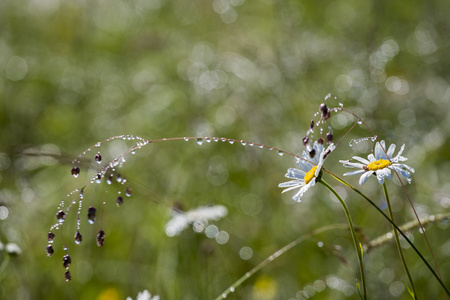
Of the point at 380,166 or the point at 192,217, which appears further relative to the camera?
the point at 192,217

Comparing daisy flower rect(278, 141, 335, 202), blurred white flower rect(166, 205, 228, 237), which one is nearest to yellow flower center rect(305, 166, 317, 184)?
daisy flower rect(278, 141, 335, 202)

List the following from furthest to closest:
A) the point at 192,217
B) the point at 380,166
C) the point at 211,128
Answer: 1. the point at 211,128
2. the point at 192,217
3. the point at 380,166

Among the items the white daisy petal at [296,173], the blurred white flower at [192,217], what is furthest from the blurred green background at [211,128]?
the white daisy petal at [296,173]

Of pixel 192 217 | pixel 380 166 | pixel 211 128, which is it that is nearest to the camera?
pixel 380 166

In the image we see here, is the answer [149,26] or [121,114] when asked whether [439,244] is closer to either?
[121,114]

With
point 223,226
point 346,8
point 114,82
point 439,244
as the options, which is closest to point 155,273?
point 223,226

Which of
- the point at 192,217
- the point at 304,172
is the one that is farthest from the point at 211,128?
the point at 304,172

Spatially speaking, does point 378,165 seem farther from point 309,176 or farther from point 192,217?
point 192,217

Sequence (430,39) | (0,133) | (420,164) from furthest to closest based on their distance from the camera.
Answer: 1. (430,39)
2. (0,133)
3. (420,164)
